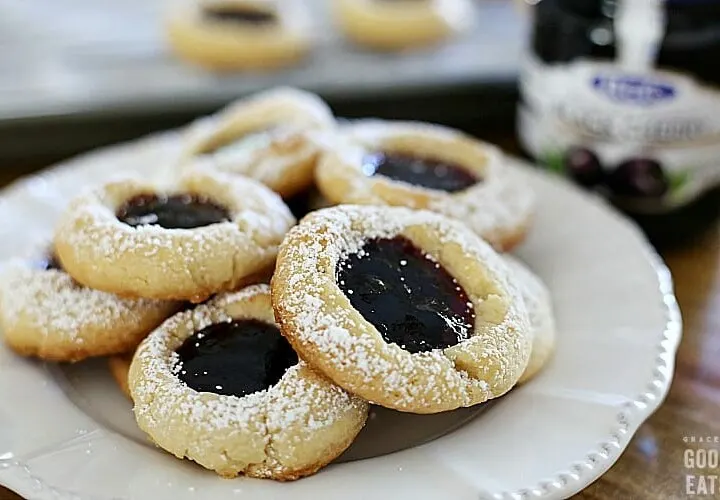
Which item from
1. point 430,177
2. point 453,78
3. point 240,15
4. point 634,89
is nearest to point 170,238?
point 430,177

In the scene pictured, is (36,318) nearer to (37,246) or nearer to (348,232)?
(37,246)

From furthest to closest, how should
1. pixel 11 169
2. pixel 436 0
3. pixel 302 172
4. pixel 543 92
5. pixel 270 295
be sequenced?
pixel 436 0 < pixel 11 169 < pixel 543 92 < pixel 302 172 < pixel 270 295

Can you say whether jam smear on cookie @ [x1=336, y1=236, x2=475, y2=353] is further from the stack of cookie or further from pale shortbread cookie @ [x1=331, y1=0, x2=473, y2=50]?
pale shortbread cookie @ [x1=331, y1=0, x2=473, y2=50]

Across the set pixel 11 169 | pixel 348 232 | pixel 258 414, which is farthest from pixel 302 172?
pixel 11 169

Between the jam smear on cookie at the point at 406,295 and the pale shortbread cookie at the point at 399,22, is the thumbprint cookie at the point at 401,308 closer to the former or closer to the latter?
the jam smear on cookie at the point at 406,295

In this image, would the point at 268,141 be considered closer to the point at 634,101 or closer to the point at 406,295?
the point at 406,295

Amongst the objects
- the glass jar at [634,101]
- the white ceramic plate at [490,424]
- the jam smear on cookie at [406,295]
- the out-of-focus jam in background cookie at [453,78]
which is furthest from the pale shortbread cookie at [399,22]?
the jam smear on cookie at [406,295]

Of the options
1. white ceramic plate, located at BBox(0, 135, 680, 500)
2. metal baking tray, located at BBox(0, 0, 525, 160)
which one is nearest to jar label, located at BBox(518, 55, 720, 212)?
white ceramic plate, located at BBox(0, 135, 680, 500)
